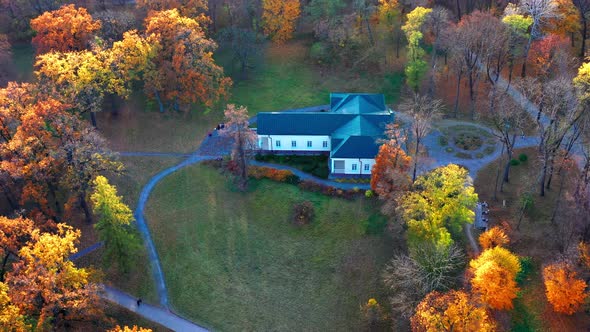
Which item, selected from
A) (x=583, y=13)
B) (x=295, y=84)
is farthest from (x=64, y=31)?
(x=583, y=13)

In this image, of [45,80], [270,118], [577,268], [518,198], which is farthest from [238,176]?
[577,268]

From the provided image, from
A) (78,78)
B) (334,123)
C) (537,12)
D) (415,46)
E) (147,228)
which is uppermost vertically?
(537,12)

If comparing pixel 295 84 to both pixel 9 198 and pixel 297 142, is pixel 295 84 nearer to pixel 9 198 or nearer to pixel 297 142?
pixel 297 142

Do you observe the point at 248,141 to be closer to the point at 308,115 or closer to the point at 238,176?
the point at 238,176

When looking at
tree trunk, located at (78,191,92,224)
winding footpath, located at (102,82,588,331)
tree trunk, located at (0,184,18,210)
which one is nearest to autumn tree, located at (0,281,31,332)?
winding footpath, located at (102,82,588,331)

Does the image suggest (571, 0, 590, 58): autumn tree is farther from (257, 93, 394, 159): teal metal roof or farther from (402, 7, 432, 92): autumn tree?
(257, 93, 394, 159): teal metal roof
